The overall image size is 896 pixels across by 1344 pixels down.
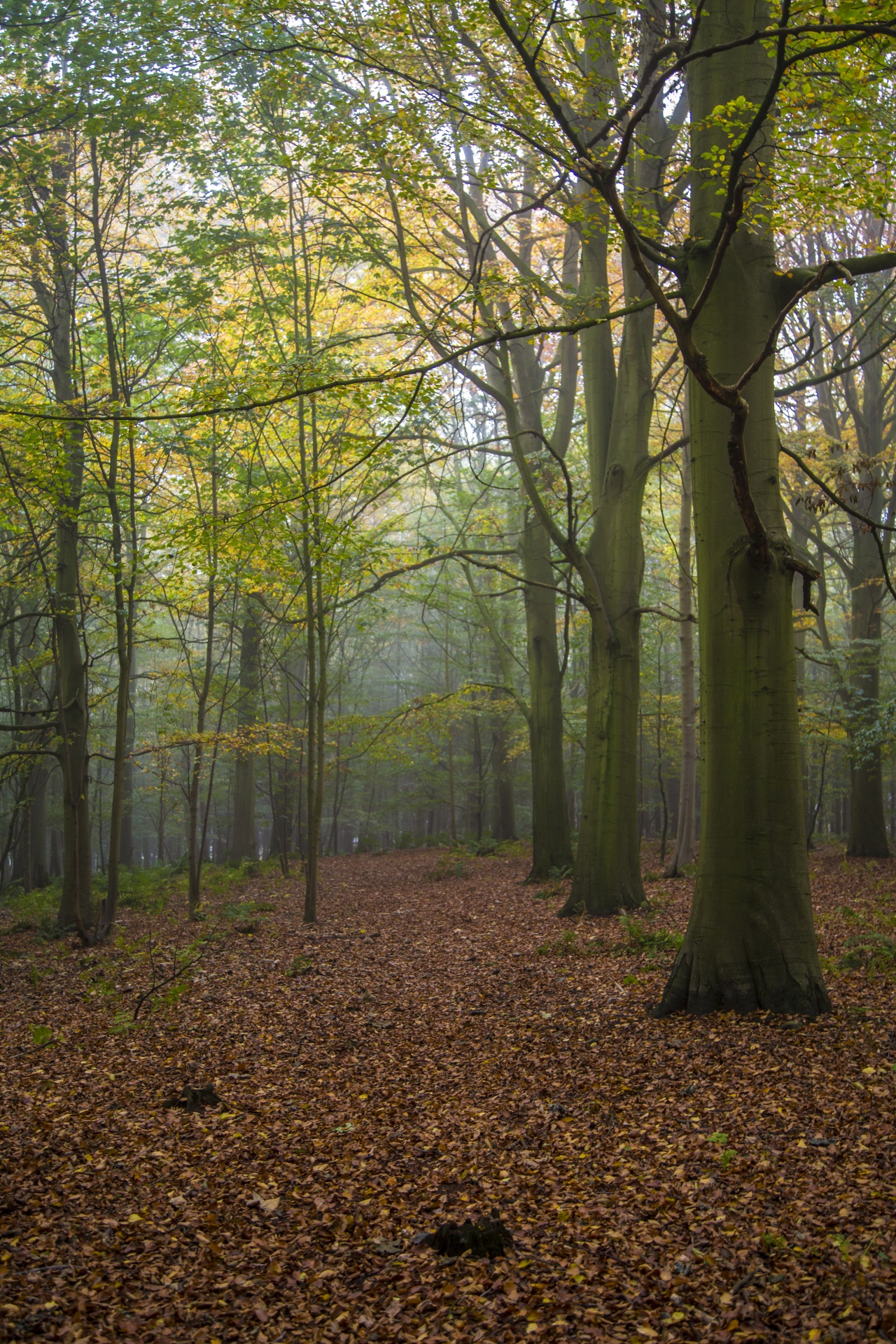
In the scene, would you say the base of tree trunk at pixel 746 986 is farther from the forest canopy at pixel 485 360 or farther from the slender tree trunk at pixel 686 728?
the slender tree trunk at pixel 686 728

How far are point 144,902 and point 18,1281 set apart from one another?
36.4 ft

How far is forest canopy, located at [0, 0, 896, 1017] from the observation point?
16.8 ft

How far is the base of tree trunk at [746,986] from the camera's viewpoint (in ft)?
16.4

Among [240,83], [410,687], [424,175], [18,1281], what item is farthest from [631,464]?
[410,687]

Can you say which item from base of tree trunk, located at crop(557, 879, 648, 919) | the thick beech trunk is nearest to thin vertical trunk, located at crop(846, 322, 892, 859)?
the thick beech trunk

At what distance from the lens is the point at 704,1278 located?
2801mm

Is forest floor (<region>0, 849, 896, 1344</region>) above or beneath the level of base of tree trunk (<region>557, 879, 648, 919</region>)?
beneath

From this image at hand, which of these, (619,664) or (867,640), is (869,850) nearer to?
(867,640)

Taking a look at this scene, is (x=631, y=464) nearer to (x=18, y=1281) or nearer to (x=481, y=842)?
(x=18, y=1281)

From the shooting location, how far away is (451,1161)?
12.7 feet

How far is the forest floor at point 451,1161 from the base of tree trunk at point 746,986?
154mm

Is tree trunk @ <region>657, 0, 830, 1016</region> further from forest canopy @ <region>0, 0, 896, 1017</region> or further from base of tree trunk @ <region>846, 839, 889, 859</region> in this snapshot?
base of tree trunk @ <region>846, 839, 889, 859</region>

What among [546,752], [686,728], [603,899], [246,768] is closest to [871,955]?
[603,899]

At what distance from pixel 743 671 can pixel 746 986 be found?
194 cm
